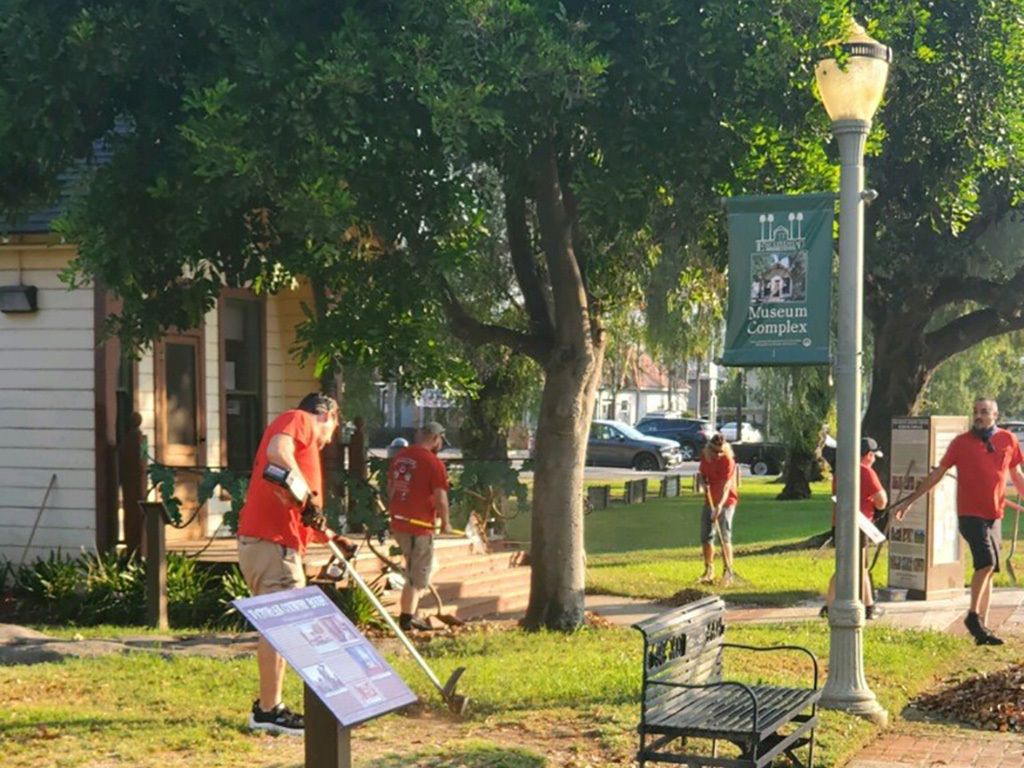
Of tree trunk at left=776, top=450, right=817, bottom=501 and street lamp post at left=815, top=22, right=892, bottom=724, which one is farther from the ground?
street lamp post at left=815, top=22, right=892, bottom=724

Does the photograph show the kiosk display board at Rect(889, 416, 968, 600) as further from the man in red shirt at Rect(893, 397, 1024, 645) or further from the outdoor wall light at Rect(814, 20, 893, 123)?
the outdoor wall light at Rect(814, 20, 893, 123)

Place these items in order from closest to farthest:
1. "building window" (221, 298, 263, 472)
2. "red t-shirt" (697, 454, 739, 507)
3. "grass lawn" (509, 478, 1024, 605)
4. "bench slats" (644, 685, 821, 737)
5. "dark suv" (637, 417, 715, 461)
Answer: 1. "bench slats" (644, 685, 821, 737)
2. "grass lawn" (509, 478, 1024, 605)
3. "building window" (221, 298, 263, 472)
4. "red t-shirt" (697, 454, 739, 507)
5. "dark suv" (637, 417, 715, 461)

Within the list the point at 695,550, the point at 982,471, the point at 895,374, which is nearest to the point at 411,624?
the point at 982,471

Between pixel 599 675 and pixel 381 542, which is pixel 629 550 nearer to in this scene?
pixel 381 542

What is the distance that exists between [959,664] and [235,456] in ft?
29.2

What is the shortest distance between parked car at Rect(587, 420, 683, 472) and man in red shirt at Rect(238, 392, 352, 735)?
39.7 meters

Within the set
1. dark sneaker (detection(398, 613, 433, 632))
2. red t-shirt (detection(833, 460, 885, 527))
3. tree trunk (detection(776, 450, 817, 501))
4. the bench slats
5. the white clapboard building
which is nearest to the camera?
the bench slats

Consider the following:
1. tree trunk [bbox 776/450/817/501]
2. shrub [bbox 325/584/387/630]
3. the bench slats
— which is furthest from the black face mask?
tree trunk [bbox 776/450/817/501]

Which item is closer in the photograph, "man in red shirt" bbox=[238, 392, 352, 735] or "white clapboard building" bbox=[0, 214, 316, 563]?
"man in red shirt" bbox=[238, 392, 352, 735]

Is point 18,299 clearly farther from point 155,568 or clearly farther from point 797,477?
point 797,477

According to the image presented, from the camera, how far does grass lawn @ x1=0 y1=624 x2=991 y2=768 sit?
7.21m

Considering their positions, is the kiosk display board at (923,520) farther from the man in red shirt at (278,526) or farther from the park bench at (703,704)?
the man in red shirt at (278,526)

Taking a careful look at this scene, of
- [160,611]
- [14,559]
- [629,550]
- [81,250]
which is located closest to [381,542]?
[160,611]

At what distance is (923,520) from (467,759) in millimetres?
9268
